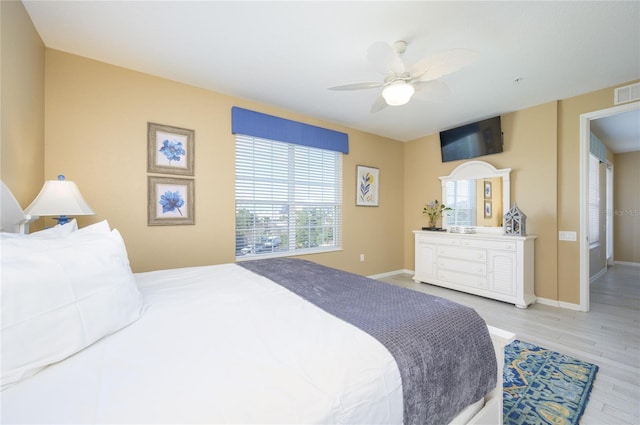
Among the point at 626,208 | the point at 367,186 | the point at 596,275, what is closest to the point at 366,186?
the point at 367,186

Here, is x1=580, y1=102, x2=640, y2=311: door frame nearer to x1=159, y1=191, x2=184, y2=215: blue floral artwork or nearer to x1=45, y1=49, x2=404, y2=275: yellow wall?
x1=45, y1=49, x2=404, y2=275: yellow wall

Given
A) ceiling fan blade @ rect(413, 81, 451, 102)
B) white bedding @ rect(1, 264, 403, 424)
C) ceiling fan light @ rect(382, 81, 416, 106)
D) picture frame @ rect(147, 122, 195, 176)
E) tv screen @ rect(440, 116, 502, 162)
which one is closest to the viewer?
white bedding @ rect(1, 264, 403, 424)

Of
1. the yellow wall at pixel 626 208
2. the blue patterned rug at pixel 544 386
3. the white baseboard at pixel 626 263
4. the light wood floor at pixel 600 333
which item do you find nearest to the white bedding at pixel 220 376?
the blue patterned rug at pixel 544 386

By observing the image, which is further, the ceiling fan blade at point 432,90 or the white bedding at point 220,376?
the ceiling fan blade at point 432,90

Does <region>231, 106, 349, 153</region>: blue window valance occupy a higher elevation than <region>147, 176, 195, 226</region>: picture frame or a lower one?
higher

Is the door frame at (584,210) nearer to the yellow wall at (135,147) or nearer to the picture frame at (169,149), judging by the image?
the yellow wall at (135,147)

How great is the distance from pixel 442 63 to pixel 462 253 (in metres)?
2.80

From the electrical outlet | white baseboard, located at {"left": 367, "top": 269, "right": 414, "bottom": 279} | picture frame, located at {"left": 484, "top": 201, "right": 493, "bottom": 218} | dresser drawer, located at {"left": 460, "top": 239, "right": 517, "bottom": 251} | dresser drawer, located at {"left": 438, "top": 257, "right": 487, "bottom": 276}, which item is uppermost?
picture frame, located at {"left": 484, "top": 201, "right": 493, "bottom": 218}

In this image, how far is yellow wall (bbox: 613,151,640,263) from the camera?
5.21 m

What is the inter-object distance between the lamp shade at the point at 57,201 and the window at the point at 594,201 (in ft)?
21.8

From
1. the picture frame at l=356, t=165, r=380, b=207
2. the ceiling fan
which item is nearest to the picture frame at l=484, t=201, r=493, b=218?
the picture frame at l=356, t=165, r=380, b=207

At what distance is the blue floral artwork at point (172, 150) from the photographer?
2.71 meters

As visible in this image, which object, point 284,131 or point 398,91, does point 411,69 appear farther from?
point 284,131

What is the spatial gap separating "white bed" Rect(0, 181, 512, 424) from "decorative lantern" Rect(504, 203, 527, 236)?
2.92 metres
